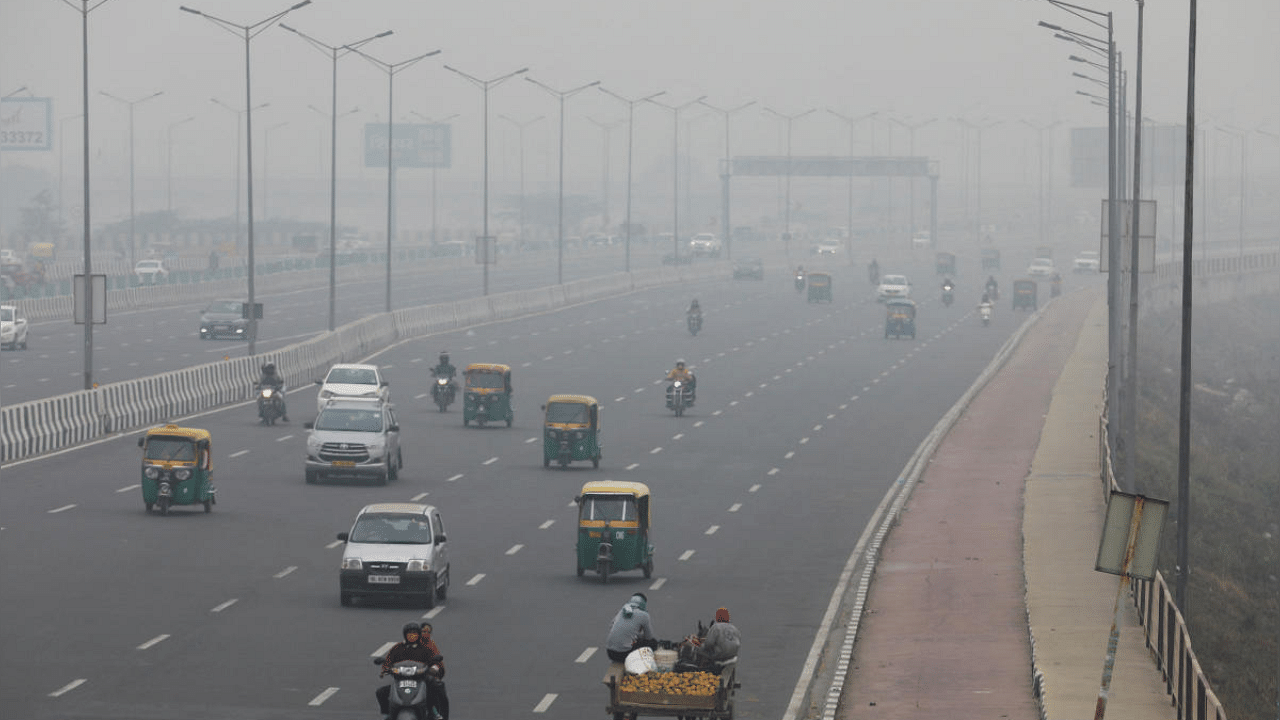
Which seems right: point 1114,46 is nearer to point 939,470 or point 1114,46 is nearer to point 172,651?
point 939,470

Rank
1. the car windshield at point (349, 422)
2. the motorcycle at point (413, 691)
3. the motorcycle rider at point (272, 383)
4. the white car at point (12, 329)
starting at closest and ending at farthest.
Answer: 1. the motorcycle at point (413, 691)
2. the car windshield at point (349, 422)
3. the motorcycle rider at point (272, 383)
4. the white car at point (12, 329)

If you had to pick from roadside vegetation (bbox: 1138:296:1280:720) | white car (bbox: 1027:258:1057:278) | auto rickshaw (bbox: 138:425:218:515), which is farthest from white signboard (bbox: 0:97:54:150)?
auto rickshaw (bbox: 138:425:218:515)

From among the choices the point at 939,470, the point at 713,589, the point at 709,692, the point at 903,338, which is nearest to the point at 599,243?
the point at 903,338

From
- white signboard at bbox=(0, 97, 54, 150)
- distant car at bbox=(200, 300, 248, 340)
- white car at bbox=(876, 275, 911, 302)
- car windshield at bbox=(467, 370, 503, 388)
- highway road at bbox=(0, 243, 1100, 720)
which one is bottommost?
highway road at bbox=(0, 243, 1100, 720)

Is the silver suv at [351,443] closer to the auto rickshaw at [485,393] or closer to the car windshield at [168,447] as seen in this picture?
the car windshield at [168,447]

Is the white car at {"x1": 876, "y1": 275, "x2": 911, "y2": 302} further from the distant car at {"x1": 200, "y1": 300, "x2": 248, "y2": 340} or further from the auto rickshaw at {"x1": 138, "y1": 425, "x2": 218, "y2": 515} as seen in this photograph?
the auto rickshaw at {"x1": 138, "y1": 425, "x2": 218, "y2": 515}

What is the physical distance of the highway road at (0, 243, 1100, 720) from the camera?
26000 mm

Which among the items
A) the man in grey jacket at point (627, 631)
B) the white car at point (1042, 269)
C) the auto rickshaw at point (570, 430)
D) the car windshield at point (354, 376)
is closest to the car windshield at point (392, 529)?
the man in grey jacket at point (627, 631)

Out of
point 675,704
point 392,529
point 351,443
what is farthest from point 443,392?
point 675,704

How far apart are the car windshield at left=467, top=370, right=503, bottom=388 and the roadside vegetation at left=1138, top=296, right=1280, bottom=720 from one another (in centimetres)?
1698

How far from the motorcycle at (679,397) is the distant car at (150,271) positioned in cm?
5902

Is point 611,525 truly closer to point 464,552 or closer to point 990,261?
point 464,552

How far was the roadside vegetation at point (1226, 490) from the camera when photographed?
34.5 m

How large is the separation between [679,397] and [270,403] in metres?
12.4
